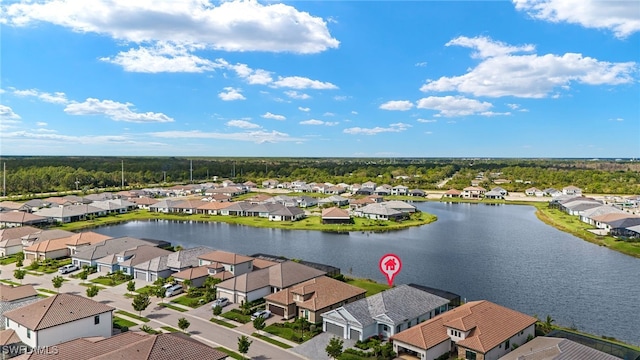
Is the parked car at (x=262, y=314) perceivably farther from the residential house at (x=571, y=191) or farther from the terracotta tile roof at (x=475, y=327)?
the residential house at (x=571, y=191)

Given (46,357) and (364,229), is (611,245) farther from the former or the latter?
(46,357)

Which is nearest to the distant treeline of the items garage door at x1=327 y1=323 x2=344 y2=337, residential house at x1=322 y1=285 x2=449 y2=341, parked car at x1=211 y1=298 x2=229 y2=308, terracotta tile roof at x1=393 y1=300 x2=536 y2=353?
parked car at x1=211 y1=298 x2=229 y2=308

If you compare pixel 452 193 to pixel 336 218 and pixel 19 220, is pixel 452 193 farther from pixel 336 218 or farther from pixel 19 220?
pixel 19 220

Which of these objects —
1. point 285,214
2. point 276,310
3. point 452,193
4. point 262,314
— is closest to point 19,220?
point 285,214

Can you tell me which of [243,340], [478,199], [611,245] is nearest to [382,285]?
[243,340]

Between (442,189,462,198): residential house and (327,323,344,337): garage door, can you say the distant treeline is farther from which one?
(327,323,344,337): garage door

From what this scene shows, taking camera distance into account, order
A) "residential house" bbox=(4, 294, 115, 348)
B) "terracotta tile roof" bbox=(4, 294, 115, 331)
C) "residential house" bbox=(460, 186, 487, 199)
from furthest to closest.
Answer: "residential house" bbox=(460, 186, 487, 199), "terracotta tile roof" bbox=(4, 294, 115, 331), "residential house" bbox=(4, 294, 115, 348)
